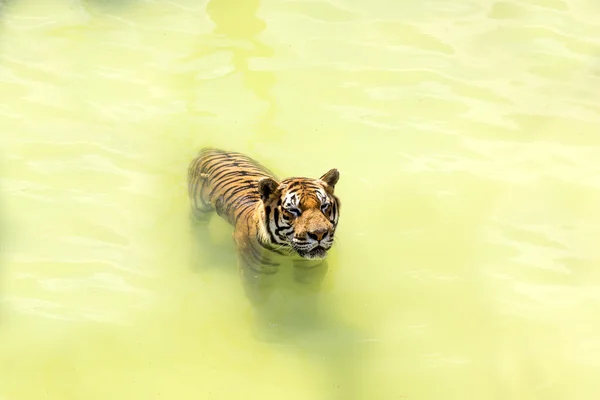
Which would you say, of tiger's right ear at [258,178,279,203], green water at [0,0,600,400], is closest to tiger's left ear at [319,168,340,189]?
tiger's right ear at [258,178,279,203]

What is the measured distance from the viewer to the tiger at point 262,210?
3320 millimetres

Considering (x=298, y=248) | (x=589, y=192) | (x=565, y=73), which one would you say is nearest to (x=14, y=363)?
(x=298, y=248)

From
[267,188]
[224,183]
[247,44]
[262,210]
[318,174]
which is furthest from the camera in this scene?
[247,44]

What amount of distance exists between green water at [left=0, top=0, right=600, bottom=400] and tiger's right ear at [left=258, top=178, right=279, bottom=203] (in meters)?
0.68

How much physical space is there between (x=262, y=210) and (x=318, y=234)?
1.42ft

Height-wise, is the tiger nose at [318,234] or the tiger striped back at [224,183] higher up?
the tiger nose at [318,234]

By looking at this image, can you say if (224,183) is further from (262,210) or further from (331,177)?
(331,177)

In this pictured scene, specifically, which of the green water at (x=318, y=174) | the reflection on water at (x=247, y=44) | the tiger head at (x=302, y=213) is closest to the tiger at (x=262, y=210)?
the tiger head at (x=302, y=213)

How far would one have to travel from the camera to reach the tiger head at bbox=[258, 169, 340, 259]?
129 inches

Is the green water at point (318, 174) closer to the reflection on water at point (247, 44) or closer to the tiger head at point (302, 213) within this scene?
the reflection on water at point (247, 44)

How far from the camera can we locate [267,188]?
3.43m

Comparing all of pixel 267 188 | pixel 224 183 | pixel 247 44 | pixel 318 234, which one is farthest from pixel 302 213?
pixel 247 44

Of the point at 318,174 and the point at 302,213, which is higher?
the point at 302,213

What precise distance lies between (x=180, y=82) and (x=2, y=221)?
179 cm
